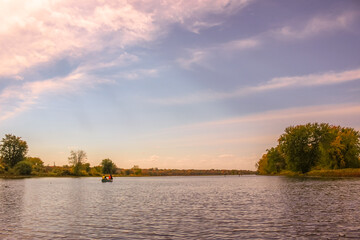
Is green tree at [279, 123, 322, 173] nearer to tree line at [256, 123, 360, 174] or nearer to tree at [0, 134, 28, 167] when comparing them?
tree line at [256, 123, 360, 174]

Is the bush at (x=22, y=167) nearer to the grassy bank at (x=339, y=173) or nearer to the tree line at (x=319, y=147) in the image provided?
the tree line at (x=319, y=147)

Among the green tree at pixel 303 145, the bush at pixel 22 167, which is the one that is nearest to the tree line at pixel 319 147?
the green tree at pixel 303 145

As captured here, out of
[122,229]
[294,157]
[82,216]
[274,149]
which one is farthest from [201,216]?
[274,149]

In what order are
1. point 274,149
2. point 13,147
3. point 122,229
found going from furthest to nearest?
point 274,149 < point 13,147 < point 122,229

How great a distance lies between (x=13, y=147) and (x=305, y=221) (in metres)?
195

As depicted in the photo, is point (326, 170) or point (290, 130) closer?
point (326, 170)

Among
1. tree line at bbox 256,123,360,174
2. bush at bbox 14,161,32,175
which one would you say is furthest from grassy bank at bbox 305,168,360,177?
bush at bbox 14,161,32,175

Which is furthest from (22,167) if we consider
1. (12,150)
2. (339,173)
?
(339,173)

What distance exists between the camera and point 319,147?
416ft

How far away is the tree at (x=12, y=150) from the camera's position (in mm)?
179625

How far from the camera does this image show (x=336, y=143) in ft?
383

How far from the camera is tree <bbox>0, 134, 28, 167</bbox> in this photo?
179625mm

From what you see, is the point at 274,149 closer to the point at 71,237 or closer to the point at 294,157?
the point at 294,157

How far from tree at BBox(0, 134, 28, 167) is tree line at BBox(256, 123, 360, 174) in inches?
6143
